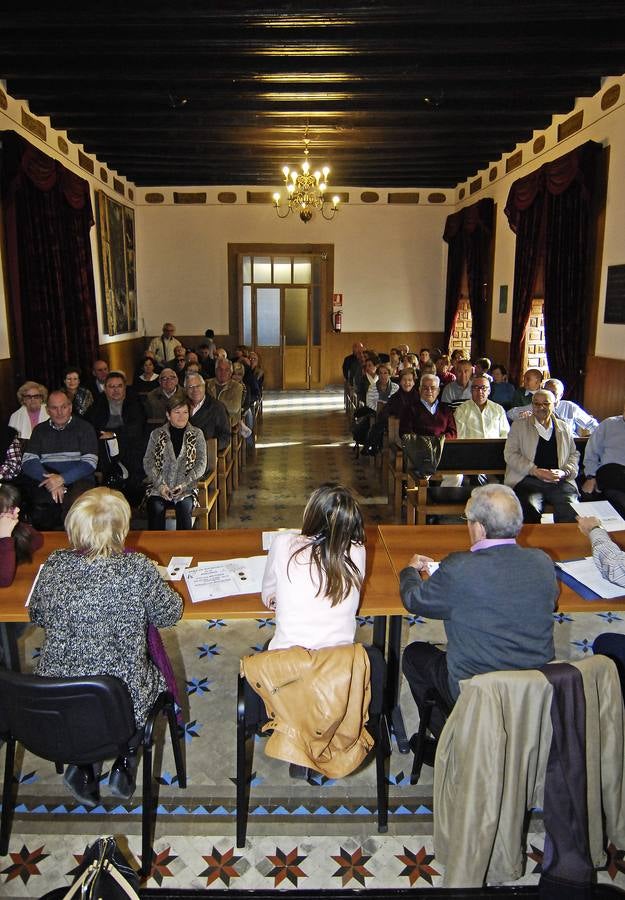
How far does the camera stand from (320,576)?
2379 millimetres

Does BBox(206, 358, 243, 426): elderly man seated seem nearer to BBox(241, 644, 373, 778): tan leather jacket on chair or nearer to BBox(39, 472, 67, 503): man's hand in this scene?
BBox(39, 472, 67, 503): man's hand

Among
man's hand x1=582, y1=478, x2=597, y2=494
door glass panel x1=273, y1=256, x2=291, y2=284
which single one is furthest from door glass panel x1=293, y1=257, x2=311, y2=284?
man's hand x1=582, y1=478, x2=597, y2=494

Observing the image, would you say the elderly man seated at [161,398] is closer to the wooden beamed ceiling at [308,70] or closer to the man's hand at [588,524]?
the wooden beamed ceiling at [308,70]

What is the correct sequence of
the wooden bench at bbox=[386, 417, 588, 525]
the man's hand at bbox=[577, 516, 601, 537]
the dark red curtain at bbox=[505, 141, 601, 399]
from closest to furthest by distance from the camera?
the man's hand at bbox=[577, 516, 601, 537] < the wooden bench at bbox=[386, 417, 588, 525] < the dark red curtain at bbox=[505, 141, 601, 399]

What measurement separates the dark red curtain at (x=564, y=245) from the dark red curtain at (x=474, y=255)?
229 centimetres

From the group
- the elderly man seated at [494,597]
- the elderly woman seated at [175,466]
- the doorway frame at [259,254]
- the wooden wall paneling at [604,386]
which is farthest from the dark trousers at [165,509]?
the doorway frame at [259,254]

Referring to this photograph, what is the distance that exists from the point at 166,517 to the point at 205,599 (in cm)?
257

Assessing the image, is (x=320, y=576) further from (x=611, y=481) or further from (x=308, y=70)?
(x=308, y=70)

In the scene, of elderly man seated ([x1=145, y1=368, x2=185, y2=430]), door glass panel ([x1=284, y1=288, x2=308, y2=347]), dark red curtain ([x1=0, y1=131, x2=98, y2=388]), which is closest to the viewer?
elderly man seated ([x1=145, y1=368, x2=185, y2=430])

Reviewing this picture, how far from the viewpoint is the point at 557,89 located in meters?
6.92

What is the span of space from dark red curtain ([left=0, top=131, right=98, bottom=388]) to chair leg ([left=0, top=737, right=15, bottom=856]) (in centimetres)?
583

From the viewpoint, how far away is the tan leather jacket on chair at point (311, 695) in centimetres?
221

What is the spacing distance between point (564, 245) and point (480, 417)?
3.11 meters

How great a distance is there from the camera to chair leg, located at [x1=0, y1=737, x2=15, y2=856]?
246cm
